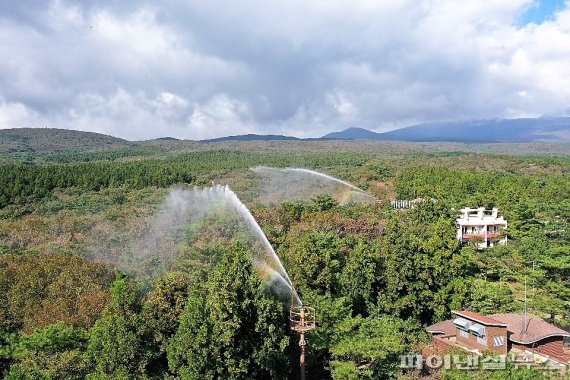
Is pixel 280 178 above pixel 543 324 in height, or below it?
above

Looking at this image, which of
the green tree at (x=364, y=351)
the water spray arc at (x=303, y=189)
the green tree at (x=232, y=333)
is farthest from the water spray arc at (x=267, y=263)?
the water spray arc at (x=303, y=189)

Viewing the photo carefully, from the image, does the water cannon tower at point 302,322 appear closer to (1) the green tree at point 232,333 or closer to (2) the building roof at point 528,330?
(1) the green tree at point 232,333

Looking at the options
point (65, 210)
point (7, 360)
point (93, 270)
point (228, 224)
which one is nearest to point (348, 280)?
point (228, 224)

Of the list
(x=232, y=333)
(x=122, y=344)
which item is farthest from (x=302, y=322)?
(x=122, y=344)

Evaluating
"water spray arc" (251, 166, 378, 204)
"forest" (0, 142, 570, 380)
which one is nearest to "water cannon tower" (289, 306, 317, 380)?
"forest" (0, 142, 570, 380)

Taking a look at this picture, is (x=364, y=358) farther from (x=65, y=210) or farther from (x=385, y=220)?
(x=65, y=210)

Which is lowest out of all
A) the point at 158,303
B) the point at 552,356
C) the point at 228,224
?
the point at 552,356

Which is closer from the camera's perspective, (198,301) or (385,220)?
(198,301)
